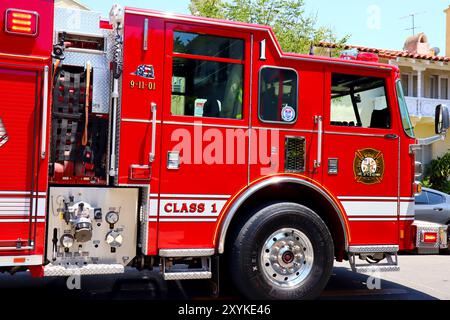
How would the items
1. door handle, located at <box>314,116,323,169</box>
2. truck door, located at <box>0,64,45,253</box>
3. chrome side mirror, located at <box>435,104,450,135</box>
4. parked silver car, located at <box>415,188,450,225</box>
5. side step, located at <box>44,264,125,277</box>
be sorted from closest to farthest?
truck door, located at <box>0,64,45,253</box> < side step, located at <box>44,264,125,277</box> < door handle, located at <box>314,116,323,169</box> < chrome side mirror, located at <box>435,104,450,135</box> < parked silver car, located at <box>415,188,450,225</box>

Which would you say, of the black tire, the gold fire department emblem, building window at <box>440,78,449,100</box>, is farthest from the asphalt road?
building window at <box>440,78,449,100</box>

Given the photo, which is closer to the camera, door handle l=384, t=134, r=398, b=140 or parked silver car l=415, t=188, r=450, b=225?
door handle l=384, t=134, r=398, b=140

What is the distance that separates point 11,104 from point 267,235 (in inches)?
112

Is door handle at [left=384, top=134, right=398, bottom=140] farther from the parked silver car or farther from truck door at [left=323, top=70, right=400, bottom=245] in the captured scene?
the parked silver car

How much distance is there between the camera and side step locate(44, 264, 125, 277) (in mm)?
4711

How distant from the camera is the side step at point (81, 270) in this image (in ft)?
15.5

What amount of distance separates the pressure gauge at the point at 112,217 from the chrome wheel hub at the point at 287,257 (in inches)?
61.4

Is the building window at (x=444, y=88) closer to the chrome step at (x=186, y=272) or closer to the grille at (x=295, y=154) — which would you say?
the grille at (x=295, y=154)

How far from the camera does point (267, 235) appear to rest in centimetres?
539

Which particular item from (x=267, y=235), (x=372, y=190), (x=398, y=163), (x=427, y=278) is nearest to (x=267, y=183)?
(x=267, y=235)

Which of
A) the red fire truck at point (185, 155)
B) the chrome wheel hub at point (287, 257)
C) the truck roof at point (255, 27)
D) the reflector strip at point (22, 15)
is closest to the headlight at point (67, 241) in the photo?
the red fire truck at point (185, 155)

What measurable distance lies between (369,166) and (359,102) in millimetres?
772

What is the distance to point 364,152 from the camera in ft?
19.1

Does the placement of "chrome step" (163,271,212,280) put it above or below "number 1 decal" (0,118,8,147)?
below
